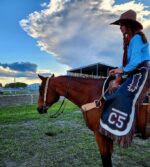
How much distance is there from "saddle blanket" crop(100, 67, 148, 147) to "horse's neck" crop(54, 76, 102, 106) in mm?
462

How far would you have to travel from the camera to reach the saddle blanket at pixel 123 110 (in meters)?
4.18

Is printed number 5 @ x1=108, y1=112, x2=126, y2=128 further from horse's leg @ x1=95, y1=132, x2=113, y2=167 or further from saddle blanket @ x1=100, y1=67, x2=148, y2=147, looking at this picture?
horse's leg @ x1=95, y1=132, x2=113, y2=167

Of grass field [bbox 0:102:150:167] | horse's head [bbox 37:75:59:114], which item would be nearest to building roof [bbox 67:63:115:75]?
grass field [bbox 0:102:150:167]

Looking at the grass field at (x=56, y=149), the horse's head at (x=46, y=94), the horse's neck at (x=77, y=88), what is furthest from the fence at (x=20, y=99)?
the horse's neck at (x=77, y=88)

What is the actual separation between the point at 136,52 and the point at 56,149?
12.8 ft

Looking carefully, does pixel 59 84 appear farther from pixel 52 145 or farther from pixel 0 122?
pixel 0 122

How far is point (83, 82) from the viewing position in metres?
4.90

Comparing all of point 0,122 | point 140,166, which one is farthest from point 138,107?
point 0,122

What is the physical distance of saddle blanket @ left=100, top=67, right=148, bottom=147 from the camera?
418 cm

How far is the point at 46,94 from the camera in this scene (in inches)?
197

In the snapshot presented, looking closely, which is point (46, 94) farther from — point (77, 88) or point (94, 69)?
point (94, 69)

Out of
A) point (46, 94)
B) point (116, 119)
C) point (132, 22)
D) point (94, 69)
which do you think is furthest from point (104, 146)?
point (94, 69)

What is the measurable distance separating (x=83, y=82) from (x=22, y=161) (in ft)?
8.14

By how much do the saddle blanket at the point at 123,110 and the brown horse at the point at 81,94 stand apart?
188mm
